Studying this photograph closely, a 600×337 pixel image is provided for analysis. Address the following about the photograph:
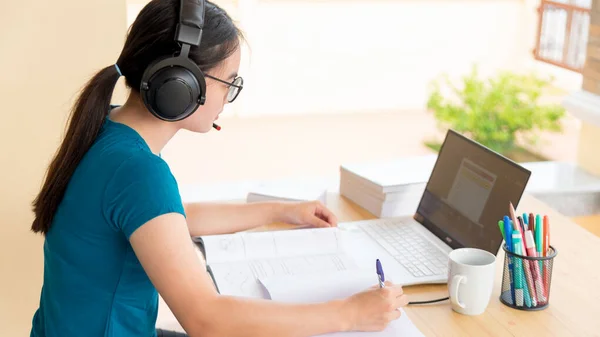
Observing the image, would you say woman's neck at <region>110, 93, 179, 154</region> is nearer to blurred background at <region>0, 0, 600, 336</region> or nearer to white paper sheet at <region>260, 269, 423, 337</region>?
white paper sheet at <region>260, 269, 423, 337</region>

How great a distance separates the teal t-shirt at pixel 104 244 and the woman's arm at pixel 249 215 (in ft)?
Result: 1.18

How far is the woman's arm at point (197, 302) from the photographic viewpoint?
109 cm

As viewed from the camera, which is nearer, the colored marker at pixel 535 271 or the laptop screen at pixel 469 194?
the colored marker at pixel 535 271

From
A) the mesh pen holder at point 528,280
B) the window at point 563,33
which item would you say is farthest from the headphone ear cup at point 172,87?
the window at point 563,33

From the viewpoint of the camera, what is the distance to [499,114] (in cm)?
501

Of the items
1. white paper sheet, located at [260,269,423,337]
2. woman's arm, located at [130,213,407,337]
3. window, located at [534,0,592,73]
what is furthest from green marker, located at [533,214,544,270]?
window, located at [534,0,592,73]

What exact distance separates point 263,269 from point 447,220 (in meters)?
0.41

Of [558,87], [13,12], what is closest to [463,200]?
[13,12]

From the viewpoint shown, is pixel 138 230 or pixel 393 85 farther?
pixel 393 85

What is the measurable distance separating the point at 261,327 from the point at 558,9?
530cm

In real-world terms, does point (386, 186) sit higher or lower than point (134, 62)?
lower

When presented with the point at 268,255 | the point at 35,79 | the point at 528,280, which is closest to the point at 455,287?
the point at 528,280

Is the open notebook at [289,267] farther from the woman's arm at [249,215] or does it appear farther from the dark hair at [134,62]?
the dark hair at [134,62]

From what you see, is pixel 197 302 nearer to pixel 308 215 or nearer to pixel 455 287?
pixel 455 287
